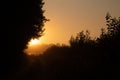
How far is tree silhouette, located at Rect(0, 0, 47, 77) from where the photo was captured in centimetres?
3131

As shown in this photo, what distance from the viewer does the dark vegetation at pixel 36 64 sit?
24.7 metres

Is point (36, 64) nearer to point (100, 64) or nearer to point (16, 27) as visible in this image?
point (16, 27)

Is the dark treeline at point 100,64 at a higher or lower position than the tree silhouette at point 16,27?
lower

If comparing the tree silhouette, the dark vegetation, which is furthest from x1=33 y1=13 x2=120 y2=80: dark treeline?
the tree silhouette

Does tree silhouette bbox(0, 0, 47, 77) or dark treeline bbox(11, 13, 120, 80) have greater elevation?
tree silhouette bbox(0, 0, 47, 77)

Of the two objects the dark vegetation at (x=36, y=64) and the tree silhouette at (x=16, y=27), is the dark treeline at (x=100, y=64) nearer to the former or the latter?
the dark vegetation at (x=36, y=64)

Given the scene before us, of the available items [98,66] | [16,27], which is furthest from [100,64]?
[16,27]

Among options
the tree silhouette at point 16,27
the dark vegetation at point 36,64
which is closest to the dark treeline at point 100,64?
the dark vegetation at point 36,64

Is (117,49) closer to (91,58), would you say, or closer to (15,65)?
Answer: (91,58)

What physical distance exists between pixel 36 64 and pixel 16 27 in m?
3.74

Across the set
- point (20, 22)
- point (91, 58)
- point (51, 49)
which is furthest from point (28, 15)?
point (51, 49)

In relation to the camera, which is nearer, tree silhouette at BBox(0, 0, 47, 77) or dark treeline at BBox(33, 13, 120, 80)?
dark treeline at BBox(33, 13, 120, 80)

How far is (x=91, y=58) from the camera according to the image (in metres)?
30.1

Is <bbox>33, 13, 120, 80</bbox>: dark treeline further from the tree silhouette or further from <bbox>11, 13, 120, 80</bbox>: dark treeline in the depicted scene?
the tree silhouette
